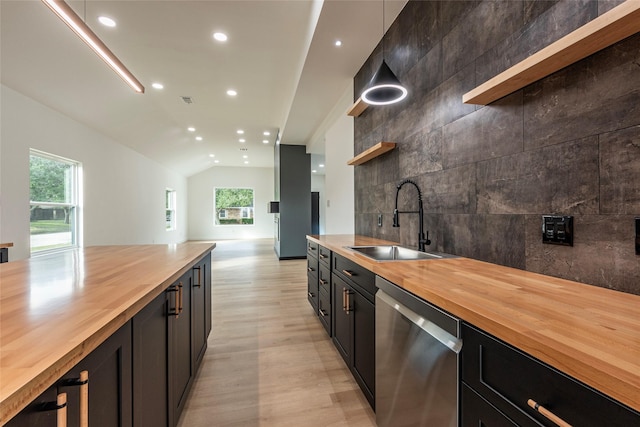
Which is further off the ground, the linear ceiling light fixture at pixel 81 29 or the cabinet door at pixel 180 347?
the linear ceiling light fixture at pixel 81 29

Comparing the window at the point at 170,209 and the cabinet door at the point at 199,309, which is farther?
the window at the point at 170,209

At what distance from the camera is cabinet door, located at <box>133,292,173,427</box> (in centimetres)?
96

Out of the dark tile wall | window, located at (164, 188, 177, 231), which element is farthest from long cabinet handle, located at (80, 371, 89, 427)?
window, located at (164, 188, 177, 231)

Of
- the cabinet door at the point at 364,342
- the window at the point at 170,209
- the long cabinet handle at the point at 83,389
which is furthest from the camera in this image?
the window at the point at 170,209

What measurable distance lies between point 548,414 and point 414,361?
564mm

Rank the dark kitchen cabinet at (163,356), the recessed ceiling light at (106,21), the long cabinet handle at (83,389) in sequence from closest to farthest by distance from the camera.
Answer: the long cabinet handle at (83,389), the dark kitchen cabinet at (163,356), the recessed ceiling light at (106,21)

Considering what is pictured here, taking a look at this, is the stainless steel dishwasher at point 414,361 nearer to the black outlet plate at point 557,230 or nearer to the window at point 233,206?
the black outlet plate at point 557,230

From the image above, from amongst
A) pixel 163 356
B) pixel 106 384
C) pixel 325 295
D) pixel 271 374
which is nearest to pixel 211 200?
pixel 325 295

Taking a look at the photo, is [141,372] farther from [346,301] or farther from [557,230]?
[557,230]

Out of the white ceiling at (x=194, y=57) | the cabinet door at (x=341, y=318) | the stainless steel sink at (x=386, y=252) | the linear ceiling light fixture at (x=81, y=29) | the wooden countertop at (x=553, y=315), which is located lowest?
the cabinet door at (x=341, y=318)

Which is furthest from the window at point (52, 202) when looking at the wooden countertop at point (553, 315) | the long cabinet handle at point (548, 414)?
the long cabinet handle at point (548, 414)

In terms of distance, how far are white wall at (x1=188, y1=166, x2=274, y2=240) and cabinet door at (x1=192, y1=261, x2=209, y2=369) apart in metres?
10.5

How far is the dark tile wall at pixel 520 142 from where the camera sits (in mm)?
962

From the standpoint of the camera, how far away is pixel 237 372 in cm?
211
